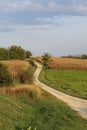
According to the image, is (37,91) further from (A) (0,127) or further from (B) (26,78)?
(B) (26,78)

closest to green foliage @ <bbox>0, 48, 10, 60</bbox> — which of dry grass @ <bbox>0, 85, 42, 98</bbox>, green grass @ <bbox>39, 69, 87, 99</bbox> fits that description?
green grass @ <bbox>39, 69, 87, 99</bbox>

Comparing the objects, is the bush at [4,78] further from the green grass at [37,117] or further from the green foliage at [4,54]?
the green foliage at [4,54]

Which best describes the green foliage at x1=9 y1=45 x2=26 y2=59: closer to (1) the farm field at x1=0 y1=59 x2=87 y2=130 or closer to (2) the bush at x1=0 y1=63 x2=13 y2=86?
(2) the bush at x1=0 y1=63 x2=13 y2=86

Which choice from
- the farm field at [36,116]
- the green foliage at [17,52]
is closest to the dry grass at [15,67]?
the farm field at [36,116]

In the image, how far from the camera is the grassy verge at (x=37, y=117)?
16884mm

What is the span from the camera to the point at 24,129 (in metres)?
16.1

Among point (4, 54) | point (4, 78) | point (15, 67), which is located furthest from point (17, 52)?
point (4, 78)

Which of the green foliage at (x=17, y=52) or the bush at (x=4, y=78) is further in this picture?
the green foliage at (x=17, y=52)

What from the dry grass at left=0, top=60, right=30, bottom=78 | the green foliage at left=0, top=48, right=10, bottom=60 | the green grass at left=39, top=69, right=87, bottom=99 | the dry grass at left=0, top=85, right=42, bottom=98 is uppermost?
the green foliage at left=0, top=48, right=10, bottom=60

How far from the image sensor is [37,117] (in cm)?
1916

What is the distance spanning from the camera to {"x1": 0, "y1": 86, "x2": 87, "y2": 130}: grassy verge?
16884 mm

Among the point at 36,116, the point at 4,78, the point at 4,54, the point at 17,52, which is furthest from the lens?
the point at 17,52

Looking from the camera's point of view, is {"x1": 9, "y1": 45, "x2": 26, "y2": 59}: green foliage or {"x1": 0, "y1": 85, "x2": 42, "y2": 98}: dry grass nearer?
{"x1": 0, "y1": 85, "x2": 42, "y2": 98}: dry grass

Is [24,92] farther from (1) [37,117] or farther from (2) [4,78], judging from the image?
(2) [4,78]
